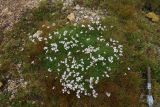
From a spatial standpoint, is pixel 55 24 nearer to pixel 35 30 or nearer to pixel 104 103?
pixel 35 30

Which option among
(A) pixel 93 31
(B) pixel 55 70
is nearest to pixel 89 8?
(A) pixel 93 31

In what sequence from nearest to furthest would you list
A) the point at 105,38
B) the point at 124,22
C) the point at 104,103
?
the point at 104,103 → the point at 105,38 → the point at 124,22

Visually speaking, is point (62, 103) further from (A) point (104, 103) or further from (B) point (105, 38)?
(B) point (105, 38)

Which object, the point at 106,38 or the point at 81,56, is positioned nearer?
the point at 81,56

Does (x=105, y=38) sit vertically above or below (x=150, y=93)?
above

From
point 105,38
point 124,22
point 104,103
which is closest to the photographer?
point 104,103

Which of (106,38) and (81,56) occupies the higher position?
(106,38)

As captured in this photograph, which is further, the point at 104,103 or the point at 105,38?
the point at 105,38
